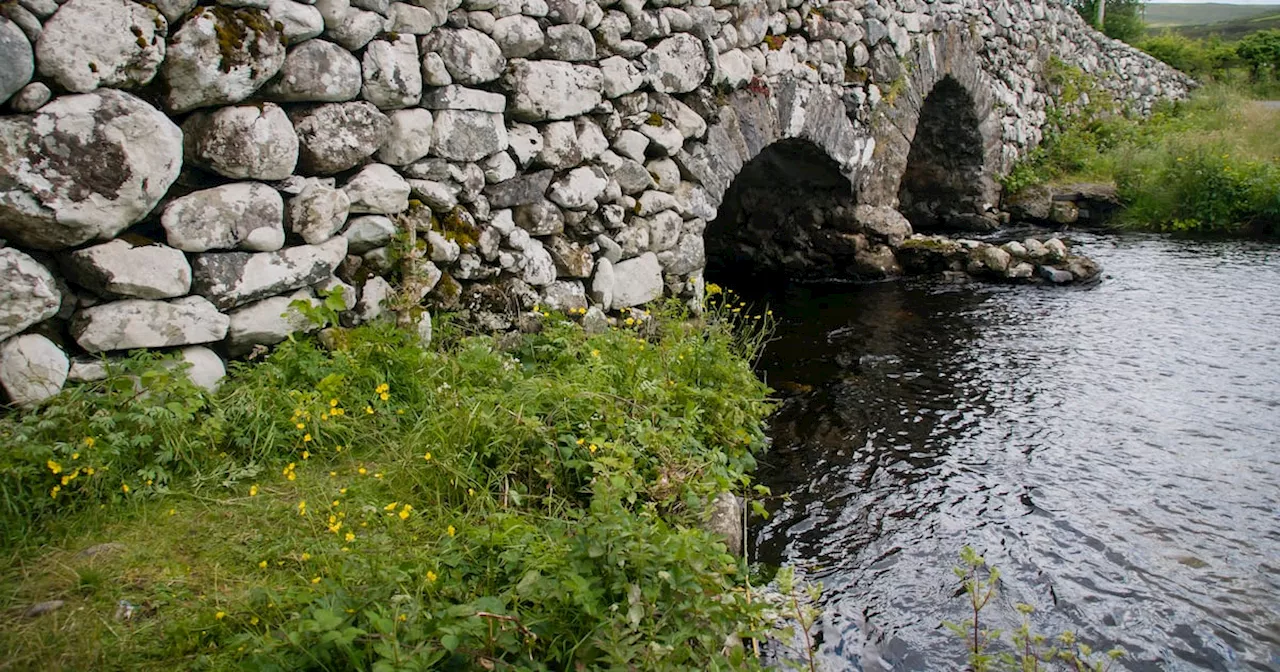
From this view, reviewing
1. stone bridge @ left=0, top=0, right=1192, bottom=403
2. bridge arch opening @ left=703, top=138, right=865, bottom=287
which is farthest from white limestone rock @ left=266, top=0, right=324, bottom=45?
bridge arch opening @ left=703, top=138, right=865, bottom=287

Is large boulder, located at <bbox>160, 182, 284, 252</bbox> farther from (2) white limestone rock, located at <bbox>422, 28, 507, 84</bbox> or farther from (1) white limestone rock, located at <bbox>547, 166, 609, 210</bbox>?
(1) white limestone rock, located at <bbox>547, 166, 609, 210</bbox>

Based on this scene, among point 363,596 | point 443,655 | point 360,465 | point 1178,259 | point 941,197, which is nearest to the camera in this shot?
point 443,655

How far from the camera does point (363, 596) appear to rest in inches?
95.5

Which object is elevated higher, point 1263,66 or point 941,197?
point 1263,66

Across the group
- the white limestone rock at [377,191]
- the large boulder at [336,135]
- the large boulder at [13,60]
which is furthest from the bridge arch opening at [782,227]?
the large boulder at [13,60]

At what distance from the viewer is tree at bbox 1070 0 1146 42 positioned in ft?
71.3

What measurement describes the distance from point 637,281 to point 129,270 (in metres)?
2.91

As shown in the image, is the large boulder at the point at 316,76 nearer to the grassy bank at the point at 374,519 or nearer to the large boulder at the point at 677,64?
the grassy bank at the point at 374,519

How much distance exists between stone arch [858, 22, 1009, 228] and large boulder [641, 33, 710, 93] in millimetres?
3076

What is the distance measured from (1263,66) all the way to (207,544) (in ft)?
81.0

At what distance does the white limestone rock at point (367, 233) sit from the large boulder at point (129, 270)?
775 mm

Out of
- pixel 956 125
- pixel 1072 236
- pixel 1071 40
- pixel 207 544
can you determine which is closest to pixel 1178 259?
pixel 1072 236

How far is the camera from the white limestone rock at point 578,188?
4.84 m

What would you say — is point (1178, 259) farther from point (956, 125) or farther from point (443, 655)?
point (443, 655)
